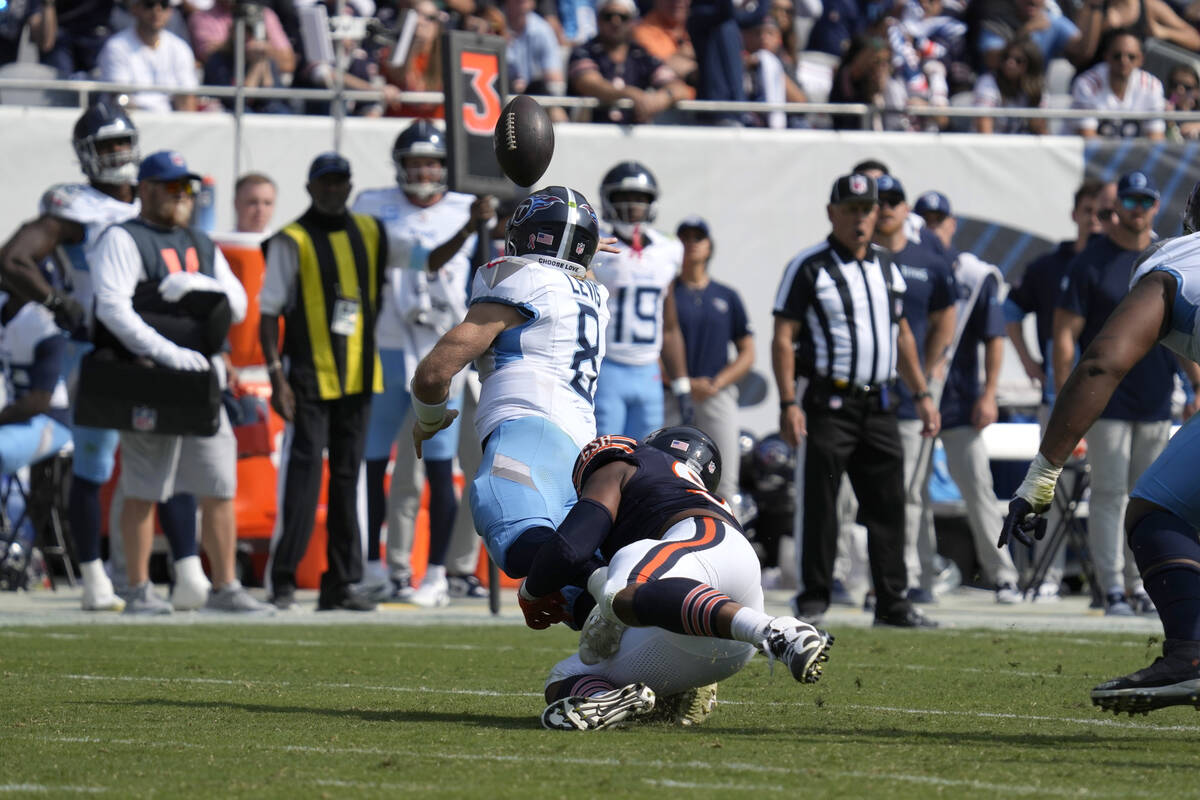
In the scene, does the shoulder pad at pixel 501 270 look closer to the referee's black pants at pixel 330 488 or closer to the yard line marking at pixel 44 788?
the yard line marking at pixel 44 788

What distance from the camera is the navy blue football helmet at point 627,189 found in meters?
11.1

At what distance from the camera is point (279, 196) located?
13.9 metres

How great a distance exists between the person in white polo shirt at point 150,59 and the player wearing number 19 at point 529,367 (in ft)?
27.6

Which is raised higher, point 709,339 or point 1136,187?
point 1136,187

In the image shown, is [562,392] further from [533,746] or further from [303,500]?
[303,500]

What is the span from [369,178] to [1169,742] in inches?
380

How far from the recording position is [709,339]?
1192 cm

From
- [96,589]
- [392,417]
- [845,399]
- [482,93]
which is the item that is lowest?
[96,589]

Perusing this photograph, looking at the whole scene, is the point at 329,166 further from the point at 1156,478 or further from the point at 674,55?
the point at 674,55

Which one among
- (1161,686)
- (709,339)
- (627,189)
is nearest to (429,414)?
(1161,686)

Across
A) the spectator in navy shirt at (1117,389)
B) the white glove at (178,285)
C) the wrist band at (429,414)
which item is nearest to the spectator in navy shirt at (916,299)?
the spectator in navy shirt at (1117,389)

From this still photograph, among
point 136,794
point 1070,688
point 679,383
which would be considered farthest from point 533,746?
point 679,383

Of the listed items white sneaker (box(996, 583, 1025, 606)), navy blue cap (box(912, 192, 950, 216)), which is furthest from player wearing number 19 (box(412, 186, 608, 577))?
navy blue cap (box(912, 192, 950, 216))

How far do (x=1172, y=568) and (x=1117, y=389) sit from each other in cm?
546
